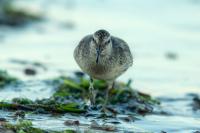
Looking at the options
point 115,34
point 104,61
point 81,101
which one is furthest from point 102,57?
point 115,34

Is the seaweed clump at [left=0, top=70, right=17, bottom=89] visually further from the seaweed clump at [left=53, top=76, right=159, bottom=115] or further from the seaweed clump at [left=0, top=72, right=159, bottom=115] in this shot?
the seaweed clump at [left=53, top=76, right=159, bottom=115]

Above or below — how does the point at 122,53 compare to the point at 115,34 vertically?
below

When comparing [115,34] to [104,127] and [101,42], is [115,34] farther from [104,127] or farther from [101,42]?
[104,127]

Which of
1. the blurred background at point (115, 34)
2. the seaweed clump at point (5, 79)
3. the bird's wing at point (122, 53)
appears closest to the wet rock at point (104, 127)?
the bird's wing at point (122, 53)

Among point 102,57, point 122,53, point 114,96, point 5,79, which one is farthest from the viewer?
point 5,79

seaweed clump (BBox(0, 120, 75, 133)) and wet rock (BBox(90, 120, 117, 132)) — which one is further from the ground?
wet rock (BBox(90, 120, 117, 132))

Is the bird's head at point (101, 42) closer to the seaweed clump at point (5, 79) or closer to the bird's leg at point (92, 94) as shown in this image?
the bird's leg at point (92, 94)

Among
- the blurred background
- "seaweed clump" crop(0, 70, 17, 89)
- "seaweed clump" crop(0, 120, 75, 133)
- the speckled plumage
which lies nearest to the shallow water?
the blurred background
